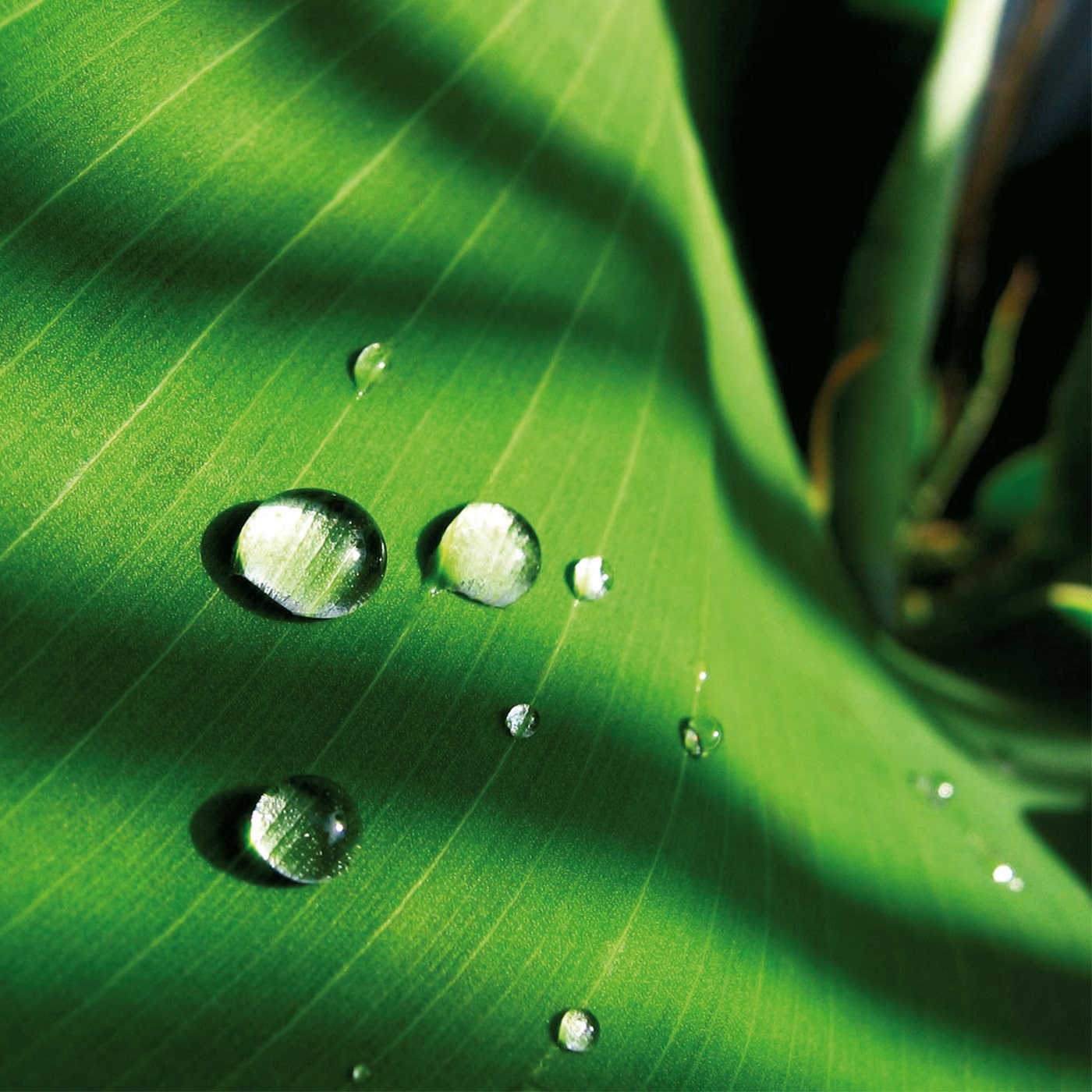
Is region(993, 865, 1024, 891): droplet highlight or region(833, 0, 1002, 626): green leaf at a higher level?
region(833, 0, 1002, 626): green leaf

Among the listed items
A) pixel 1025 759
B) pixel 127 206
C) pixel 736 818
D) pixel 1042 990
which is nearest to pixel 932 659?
pixel 1025 759

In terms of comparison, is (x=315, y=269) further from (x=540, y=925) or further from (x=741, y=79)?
(x=741, y=79)

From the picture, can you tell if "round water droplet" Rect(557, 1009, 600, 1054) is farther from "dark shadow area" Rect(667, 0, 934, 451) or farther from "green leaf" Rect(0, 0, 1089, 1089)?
"dark shadow area" Rect(667, 0, 934, 451)

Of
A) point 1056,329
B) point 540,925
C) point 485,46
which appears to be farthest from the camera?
point 1056,329

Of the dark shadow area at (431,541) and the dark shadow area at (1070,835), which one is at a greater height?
the dark shadow area at (1070,835)

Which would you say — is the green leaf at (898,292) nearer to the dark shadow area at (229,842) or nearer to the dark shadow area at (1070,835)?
the dark shadow area at (1070,835)

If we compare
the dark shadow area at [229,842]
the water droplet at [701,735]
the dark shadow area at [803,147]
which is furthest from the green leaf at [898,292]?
the dark shadow area at [229,842]

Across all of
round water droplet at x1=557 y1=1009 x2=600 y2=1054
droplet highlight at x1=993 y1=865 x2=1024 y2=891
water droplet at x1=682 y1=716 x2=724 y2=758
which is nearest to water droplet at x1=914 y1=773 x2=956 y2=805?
droplet highlight at x1=993 y1=865 x2=1024 y2=891
